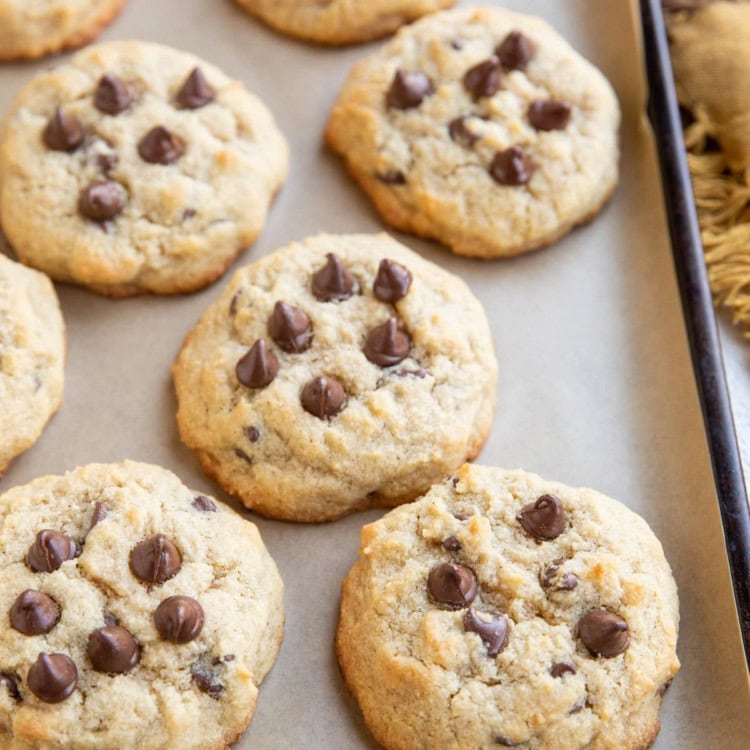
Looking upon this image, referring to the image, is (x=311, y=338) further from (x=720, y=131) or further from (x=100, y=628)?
(x=720, y=131)

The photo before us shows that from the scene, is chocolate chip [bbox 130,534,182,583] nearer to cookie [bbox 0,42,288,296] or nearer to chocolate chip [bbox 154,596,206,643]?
chocolate chip [bbox 154,596,206,643]

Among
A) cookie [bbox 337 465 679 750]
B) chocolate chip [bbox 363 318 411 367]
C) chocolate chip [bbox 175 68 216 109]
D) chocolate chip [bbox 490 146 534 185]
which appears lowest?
cookie [bbox 337 465 679 750]

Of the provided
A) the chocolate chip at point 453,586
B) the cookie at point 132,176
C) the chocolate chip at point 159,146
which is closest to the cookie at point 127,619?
the chocolate chip at point 453,586

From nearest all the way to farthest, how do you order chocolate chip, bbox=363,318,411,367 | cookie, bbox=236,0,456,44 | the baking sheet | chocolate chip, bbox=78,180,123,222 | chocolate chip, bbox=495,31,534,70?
1. the baking sheet
2. chocolate chip, bbox=363,318,411,367
3. chocolate chip, bbox=78,180,123,222
4. chocolate chip, bbox=495,31,534,70
5. cookie, bbox=236,0,456,44

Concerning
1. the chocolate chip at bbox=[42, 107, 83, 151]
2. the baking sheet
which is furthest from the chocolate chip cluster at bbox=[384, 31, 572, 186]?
the chocolate chip at bbox=[42, 107, 83, 151]

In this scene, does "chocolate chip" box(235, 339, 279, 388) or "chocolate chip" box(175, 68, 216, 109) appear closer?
"chocolate chip" box(235, 339, 279, 388)

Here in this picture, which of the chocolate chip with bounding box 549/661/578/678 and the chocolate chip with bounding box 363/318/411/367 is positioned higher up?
the chocolate chip with bounding box 363/318/411/367

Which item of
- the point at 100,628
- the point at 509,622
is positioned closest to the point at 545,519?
the point at 509,622
